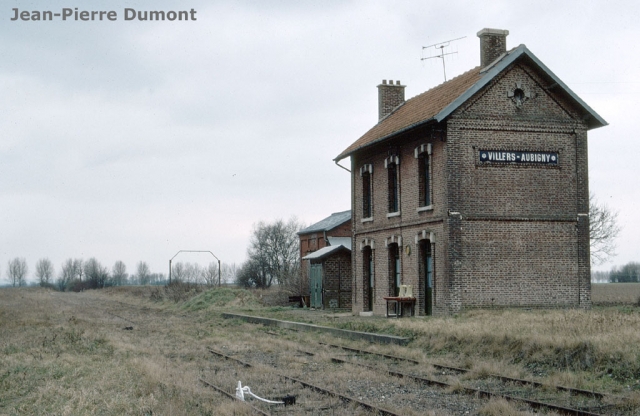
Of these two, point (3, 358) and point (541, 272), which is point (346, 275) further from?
point (3, 358)

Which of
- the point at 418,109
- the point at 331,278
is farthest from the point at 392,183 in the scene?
the point at 331,278

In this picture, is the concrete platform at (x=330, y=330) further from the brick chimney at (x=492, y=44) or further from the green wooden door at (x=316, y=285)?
the brick chimney at (x=492, y=44)

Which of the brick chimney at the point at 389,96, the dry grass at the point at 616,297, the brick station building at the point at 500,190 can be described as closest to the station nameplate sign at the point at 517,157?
the brick station building at the point at 500,190

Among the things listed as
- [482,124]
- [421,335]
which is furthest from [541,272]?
[421,335]

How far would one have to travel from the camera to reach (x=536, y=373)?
1177cm

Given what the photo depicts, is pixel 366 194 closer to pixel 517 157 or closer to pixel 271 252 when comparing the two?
pixel 517 157

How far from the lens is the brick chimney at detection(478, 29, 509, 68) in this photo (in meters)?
22.6

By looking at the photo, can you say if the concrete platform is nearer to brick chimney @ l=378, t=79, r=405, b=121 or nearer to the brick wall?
the brick wall

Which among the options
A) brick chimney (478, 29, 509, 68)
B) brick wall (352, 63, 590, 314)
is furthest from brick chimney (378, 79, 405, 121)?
brick wall (352, 63, 590, 314)

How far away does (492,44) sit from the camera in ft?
74.4

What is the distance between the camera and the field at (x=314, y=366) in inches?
358

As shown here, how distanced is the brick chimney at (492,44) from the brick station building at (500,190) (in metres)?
0.03

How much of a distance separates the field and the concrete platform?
0.33 metres

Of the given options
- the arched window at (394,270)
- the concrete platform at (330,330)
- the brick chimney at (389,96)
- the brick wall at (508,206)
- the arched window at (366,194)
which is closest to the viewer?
the concrete platform at (330,330)
